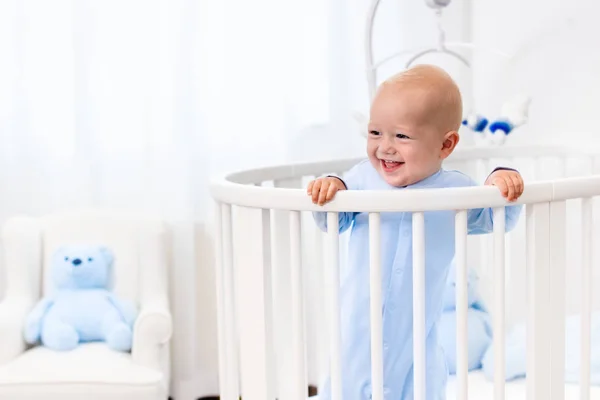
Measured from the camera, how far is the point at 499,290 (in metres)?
1.21

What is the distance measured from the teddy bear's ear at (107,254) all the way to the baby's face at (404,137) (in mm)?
1236

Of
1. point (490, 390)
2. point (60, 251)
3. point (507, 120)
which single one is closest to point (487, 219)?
point (490, 390)

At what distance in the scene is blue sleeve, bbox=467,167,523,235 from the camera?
4.25 feet

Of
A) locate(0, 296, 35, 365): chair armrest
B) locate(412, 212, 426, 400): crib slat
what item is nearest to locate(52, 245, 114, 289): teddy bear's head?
locate(0, 296, 35, 365): chair armrest

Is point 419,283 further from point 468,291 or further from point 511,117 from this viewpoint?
point 511,117

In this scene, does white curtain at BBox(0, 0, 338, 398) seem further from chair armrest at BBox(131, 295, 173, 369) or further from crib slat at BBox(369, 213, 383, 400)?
crib slat at BBox(369, 213, 383, 400)

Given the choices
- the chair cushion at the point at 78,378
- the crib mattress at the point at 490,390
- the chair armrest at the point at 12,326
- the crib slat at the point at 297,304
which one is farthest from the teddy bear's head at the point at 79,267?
the crib slat at the point at 297,304

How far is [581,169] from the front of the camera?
2.16m

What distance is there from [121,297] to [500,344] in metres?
1.41

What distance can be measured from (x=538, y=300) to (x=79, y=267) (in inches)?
54.5

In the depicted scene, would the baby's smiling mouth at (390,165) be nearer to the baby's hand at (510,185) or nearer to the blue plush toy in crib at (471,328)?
the baby's hand at (510,185)

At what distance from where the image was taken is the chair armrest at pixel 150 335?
218cm

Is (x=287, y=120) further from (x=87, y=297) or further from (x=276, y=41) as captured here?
(x=87, y=297)

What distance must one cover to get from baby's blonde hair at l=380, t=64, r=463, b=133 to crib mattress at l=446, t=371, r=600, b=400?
59 cm
